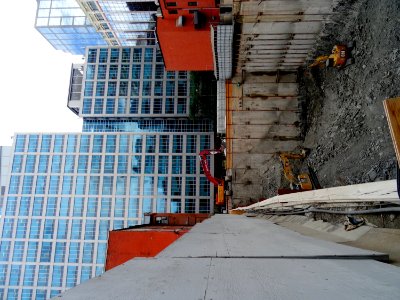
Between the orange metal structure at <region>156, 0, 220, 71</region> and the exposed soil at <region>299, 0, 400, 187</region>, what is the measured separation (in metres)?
7.83

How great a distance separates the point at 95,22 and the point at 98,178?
113 ft

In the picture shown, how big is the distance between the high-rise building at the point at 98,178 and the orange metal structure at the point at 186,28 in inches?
1055

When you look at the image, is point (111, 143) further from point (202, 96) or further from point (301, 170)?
point (301, 170)

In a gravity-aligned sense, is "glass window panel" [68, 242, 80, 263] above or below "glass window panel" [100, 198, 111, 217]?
below

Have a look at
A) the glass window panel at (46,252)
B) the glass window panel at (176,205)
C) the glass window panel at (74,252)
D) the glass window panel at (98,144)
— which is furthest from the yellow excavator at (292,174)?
the glass window panel at (46,252)

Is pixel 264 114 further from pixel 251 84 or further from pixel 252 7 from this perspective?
pixel 252 7

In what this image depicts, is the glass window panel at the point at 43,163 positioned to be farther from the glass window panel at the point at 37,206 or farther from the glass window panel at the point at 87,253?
the glass window panel at the point at 87,253

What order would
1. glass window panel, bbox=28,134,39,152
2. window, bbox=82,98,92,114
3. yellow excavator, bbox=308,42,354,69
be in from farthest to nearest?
window, bbox=82,98,92,114
glass window panel, bbox=28,134,39,152
yellow excavator, bbox=308,42,354,69

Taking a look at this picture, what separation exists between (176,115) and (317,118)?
114 feet

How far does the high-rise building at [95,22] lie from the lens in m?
54.3

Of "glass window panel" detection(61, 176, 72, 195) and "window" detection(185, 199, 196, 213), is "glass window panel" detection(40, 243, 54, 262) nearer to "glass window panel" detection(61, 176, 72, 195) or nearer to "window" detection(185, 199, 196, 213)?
"glass window panel" detection(61, 176, 72, 195)

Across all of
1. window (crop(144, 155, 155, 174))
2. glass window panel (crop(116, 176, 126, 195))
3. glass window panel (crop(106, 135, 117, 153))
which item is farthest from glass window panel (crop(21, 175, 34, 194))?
window (crop(144, 155, 155, 174))

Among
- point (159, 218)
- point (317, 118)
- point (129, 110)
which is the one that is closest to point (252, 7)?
point (317, 118)

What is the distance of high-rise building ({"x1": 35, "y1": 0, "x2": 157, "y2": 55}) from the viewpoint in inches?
2136
